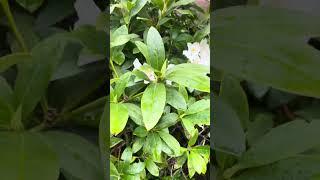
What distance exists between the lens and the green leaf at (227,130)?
59 cm

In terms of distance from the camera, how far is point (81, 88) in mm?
641

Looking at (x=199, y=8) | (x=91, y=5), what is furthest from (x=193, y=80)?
(x=91, y=5)

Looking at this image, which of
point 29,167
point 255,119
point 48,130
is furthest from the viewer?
point 255,119

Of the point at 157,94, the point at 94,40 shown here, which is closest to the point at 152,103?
the point at 157,94

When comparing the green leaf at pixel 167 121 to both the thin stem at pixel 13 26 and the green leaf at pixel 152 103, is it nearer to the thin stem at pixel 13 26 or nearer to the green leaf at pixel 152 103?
the green leaf at pixel 152 103

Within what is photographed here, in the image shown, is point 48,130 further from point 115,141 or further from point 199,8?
point 199,8

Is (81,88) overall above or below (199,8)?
below

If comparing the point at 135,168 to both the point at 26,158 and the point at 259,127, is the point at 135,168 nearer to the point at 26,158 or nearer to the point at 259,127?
the point at 26,158

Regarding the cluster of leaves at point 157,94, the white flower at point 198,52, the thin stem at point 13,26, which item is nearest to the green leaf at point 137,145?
the cluster of leaves at point 157,94

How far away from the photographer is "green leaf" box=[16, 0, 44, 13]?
0.66 meters

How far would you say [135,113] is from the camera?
1.86 ft

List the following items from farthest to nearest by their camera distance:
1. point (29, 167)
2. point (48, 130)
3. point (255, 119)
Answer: point (255, 119) < point (48, 130) < point (29, 167)

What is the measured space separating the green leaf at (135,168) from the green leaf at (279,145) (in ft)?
0.39

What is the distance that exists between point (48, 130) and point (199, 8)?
241mm
